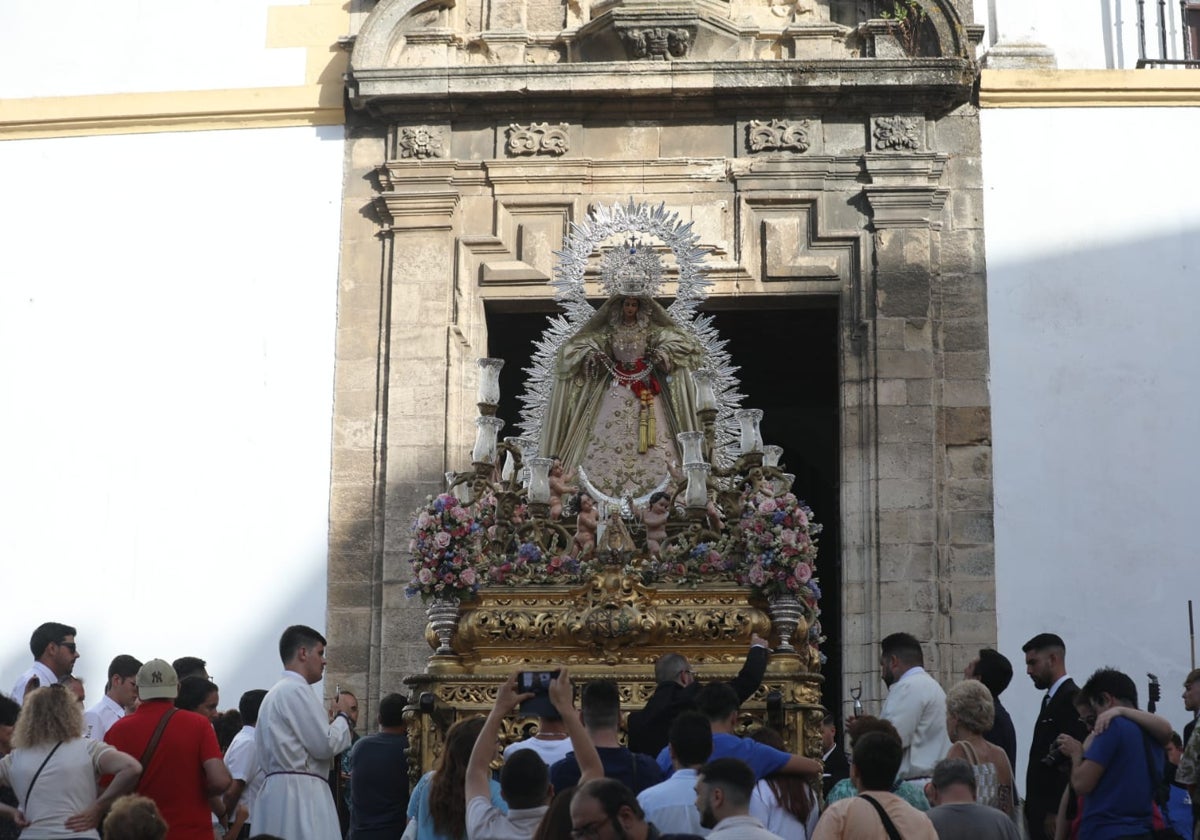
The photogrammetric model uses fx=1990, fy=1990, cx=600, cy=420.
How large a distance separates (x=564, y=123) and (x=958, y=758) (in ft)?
22.1

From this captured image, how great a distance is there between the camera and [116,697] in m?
8.89

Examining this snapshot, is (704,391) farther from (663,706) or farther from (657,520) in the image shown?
(663,706)

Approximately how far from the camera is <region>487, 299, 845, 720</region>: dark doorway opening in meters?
13.3

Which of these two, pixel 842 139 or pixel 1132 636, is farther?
pixel 842 139

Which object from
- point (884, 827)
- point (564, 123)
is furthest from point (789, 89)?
point (884, 827)

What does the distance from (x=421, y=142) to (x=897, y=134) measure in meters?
3.00

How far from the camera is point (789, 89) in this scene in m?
12.4

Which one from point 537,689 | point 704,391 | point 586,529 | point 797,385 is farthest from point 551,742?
point 797,385

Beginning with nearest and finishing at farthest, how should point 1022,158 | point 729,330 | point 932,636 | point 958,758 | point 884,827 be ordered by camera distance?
point 884,827, point 958,758, point 932,636, point 1022,158, point 729,330

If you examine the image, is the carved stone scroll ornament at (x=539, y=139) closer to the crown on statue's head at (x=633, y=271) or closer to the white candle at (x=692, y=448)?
the crown on statue's head at (x=633, y=271)

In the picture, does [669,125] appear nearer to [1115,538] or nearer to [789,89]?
[789,89]

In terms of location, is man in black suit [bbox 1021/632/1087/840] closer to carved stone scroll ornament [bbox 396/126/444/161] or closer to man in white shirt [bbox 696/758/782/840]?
man in white shirt [bbox 696/758/782/840]

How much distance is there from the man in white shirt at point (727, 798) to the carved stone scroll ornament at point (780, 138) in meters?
7.49

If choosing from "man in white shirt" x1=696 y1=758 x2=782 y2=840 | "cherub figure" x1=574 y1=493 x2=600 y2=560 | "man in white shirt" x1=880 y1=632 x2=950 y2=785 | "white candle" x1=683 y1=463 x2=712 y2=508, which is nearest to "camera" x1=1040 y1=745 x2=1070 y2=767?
"man in white shirt" x1=880 y1=632 x2=950 y2=785
